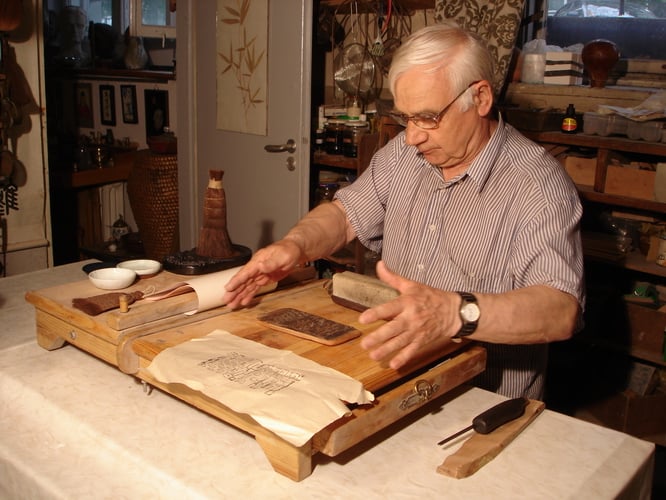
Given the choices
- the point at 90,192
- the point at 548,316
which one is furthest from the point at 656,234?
the point at 90,192

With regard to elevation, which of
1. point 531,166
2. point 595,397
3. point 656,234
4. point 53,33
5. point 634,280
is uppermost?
point 53,33

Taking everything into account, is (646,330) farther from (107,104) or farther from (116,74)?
(107,104)

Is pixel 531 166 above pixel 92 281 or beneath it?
above

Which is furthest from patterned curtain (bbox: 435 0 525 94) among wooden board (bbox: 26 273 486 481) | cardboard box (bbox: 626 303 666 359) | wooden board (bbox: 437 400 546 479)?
wooden board (bbox: 437 400 546 479)

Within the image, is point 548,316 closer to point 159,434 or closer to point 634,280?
point 159,434

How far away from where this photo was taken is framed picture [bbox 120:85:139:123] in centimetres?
529

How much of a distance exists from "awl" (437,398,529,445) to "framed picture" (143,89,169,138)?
14.1ft

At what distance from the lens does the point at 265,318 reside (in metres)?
1.47

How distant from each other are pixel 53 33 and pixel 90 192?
1.42 metres

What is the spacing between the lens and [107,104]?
550 cm

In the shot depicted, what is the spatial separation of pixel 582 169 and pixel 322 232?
4.86 ft

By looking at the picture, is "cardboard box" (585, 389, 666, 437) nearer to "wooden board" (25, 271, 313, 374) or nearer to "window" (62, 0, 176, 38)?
"wooden board" (25, 271, 313, 374)

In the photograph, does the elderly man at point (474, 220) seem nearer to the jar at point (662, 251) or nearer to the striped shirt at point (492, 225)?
the striped shirt at point (492, 225)

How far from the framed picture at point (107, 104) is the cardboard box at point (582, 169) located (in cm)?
376
